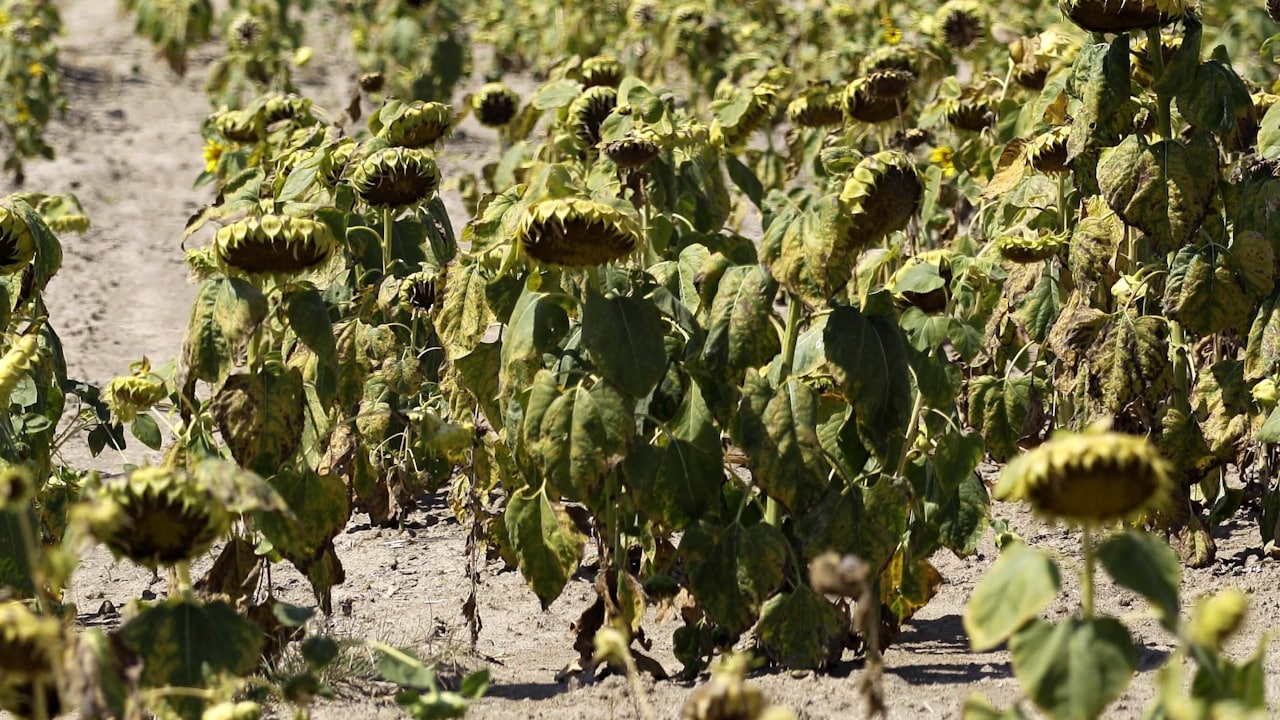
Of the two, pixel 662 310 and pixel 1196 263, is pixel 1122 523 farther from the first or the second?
pixel 662 310

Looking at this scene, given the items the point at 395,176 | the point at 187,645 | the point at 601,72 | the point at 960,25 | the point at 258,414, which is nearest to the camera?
the point at 187,645

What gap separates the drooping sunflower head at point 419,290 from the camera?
3.36 meters

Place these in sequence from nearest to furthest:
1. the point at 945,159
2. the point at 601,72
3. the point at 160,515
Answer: the point at 160,515, the point at 601,72, the point at 945,159

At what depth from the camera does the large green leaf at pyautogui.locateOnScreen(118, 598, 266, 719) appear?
1.95 metres

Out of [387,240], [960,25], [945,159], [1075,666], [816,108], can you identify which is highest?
[960,25]

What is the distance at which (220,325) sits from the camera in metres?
2.32

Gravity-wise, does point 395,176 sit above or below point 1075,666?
above

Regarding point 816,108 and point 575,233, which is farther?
point 816,108

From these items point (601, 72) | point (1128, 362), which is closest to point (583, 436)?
point (1128, 362)

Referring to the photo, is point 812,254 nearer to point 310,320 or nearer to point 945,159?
point 310,320

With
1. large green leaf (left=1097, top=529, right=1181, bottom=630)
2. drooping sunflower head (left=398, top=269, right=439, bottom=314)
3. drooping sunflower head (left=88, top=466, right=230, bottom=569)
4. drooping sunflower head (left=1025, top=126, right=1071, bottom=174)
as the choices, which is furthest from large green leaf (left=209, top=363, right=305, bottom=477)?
drooping sunflower head (left=1025, top=126, right=1071, bottom=174)

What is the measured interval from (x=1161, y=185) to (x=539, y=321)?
1133 mm

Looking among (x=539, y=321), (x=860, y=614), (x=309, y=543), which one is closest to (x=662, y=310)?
(x=539, y=321)

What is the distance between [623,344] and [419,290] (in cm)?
105
